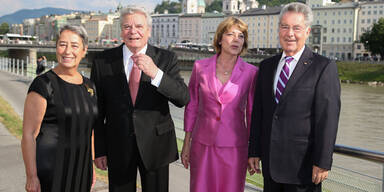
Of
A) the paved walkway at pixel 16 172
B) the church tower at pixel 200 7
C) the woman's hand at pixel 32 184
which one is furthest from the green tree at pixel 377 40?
the church tower at pixel 200 7

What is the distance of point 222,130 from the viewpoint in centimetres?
283

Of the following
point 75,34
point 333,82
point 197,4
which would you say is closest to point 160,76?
point 75,34

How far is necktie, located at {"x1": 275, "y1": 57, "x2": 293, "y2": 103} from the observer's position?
7.93 feet

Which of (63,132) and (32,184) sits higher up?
(63,132)

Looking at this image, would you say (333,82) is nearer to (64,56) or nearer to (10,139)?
(64,56)

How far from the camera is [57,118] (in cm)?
225

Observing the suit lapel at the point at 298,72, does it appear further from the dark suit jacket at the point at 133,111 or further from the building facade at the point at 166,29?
the building facade at the point at 166,29

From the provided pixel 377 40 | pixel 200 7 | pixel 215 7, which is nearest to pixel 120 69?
pixel 377 40

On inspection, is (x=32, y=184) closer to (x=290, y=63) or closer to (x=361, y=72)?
(x=290, y=63)

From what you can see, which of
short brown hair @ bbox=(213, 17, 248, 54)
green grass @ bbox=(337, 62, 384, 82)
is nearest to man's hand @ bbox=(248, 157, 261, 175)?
short brown hair @ bbox=(213, 17, 248, 54)

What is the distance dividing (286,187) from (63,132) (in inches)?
53.3

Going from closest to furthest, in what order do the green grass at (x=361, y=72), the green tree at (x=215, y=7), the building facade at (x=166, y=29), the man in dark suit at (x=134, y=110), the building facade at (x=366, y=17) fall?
the man in dark suit at (x=134, y=110), the green grass at (x=361, y=72), the building facade at (x=366, y=17), the building facade at (x=166, y=29), the green tree at (x=215, y=7)

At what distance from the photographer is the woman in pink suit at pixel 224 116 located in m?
2.83

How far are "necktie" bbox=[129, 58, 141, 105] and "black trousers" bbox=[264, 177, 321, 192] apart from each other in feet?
3.28
